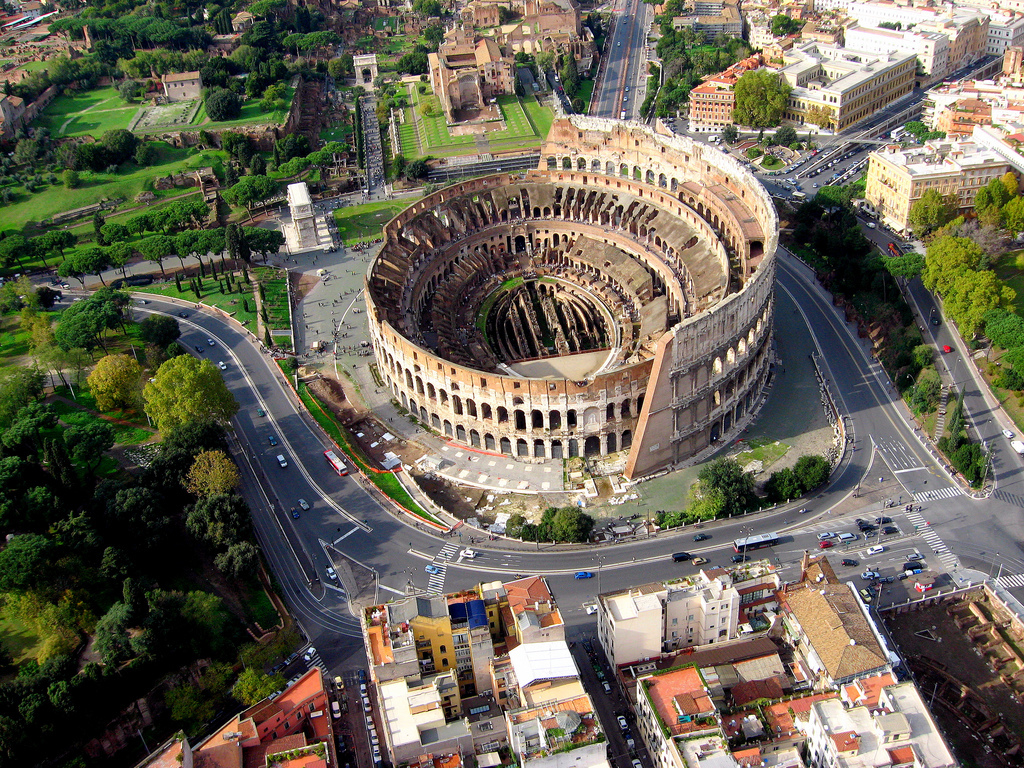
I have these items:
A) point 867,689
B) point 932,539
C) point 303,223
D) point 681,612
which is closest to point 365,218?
point 303,223

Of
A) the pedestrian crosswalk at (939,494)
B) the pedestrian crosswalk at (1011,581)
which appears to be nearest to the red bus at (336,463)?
the pedestrian crosswalk at (939,494)

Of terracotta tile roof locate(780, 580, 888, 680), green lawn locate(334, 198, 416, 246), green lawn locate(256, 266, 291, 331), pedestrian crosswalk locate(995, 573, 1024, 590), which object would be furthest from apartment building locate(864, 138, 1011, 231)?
green lawn locate(256, 266, 291, 331)

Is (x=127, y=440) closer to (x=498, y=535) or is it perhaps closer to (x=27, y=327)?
(x=27, y=327)

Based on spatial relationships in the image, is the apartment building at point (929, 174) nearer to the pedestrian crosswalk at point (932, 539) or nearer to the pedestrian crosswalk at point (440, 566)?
the pedestrian crosswalk at point (932, 539)

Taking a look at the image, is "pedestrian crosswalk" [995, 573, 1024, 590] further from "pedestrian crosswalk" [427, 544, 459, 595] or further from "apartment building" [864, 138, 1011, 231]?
"apartment building" [864, 138, 1011, 231]

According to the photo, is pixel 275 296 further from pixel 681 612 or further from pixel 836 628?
pixel 836 628
